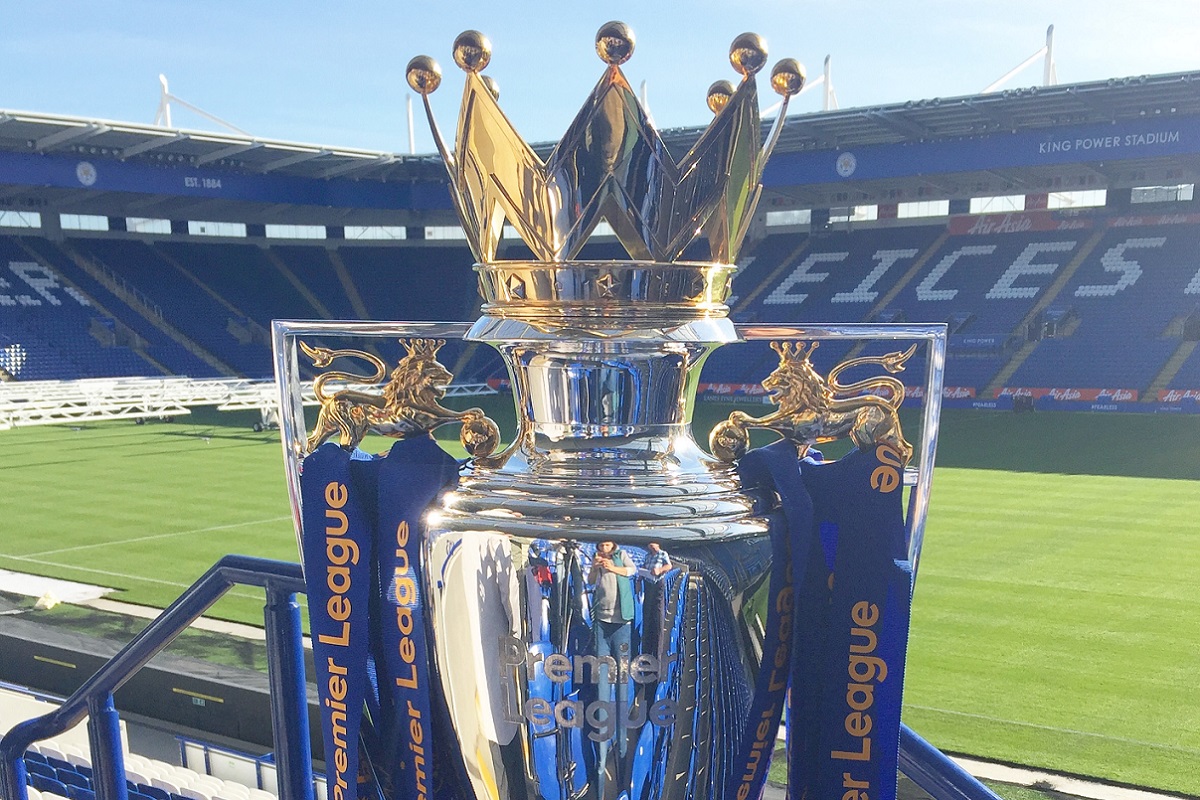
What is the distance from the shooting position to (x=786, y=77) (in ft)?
2.93

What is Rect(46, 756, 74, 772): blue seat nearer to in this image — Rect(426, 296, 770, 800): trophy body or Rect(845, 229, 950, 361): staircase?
Rect(426, 296, 770, 800): trophy body

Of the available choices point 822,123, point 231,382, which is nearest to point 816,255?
point 822,123

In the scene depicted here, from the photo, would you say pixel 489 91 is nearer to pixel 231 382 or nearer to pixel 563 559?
pixel 563 559

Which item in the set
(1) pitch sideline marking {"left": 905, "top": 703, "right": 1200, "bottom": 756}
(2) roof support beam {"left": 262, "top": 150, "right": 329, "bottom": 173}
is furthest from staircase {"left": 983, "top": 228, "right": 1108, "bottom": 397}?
(1) pitch sideline marking {"left": 905, "top": 703, "right": 1200, "bottom": 756}

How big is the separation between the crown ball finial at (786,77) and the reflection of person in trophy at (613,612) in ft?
1.38

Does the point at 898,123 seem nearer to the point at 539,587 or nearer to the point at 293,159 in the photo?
the point at 293,159

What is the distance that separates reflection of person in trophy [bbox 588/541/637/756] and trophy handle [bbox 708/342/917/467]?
0.20 m

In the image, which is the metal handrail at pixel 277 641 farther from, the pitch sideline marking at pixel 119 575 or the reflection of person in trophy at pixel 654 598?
the pitch sideline marking at pixel 119 575

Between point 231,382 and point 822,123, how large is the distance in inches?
485

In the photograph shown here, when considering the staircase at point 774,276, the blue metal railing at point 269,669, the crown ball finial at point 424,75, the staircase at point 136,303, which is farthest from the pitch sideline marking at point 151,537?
the staircase at point 774,276

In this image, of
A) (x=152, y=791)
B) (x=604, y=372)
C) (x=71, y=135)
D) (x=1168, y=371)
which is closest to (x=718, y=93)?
(x=604, y=372)

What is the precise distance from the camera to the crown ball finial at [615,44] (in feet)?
2.58

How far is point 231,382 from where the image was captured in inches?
786

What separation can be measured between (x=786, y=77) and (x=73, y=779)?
2.22 meters
